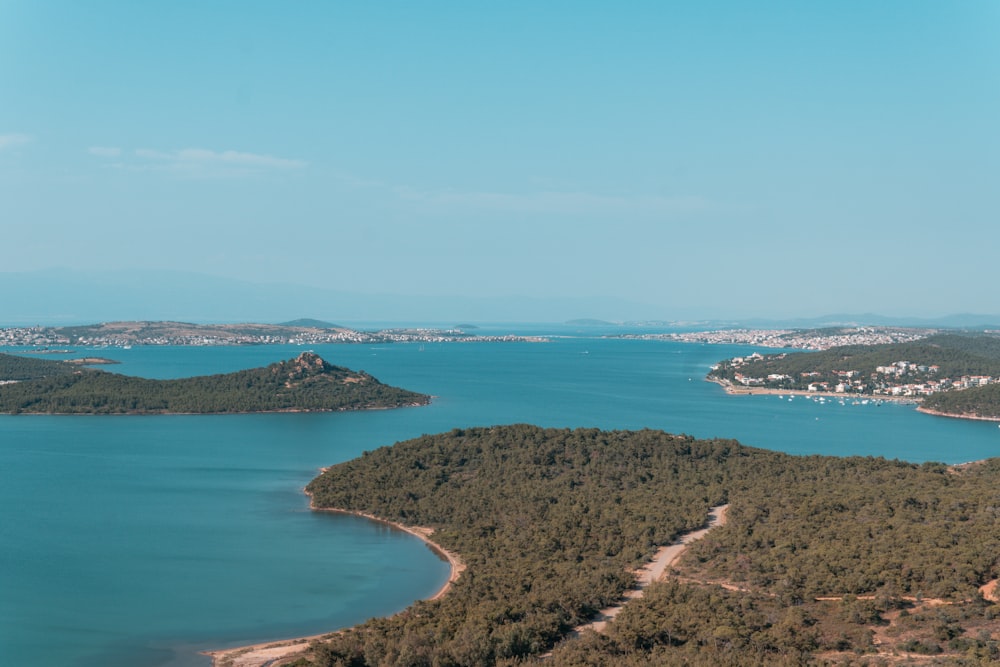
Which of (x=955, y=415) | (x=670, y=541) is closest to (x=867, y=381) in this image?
(x=955, y=415)

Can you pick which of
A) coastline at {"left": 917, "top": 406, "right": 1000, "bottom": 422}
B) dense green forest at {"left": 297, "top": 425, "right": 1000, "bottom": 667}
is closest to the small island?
dense green forest at {"left": 297, "top": 425, "right": 1000, "bottom": 667}

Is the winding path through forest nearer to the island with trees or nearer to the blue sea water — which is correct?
the blue sea water

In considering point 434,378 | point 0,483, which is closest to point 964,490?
point 0,483

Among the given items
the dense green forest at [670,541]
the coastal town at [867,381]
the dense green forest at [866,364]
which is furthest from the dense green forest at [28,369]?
the dense green forest at [866,364]

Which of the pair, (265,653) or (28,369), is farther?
(28,369)

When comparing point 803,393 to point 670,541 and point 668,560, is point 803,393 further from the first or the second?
point 668,560
